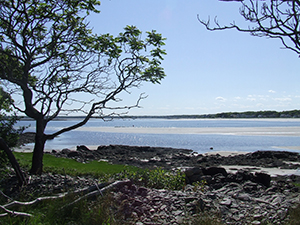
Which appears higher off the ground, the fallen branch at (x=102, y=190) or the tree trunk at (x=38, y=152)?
the tree trunk at (x=38, y=152)

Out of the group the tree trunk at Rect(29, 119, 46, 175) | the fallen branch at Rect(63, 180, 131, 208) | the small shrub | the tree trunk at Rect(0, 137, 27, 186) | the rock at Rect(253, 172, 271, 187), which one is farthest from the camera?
the rock at Rect(253, 172, 271, 187)

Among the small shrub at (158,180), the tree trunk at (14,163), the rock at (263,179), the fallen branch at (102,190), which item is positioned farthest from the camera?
the rock at (263,179)

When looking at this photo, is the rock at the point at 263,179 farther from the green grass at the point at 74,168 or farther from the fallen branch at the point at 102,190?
the fallen branch at the point at 102,190

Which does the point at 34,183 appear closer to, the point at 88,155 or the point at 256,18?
the point at 256,18

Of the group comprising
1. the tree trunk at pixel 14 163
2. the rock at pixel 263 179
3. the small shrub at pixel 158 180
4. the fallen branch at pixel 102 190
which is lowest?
the rock at pixel 263 179

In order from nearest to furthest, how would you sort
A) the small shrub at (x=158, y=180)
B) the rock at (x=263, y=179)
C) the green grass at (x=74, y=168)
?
the small shrub at (x=158, y=180) < the rock at (x=263, y=179) < the green grass at (x=74, y=168)

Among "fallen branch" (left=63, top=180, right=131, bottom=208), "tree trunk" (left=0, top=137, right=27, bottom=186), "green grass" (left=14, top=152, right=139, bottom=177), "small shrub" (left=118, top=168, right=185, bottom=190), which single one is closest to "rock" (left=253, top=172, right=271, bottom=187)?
"small shrub" (left=118, top=168, right=185, bottom=190)

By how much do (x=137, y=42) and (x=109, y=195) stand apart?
7411 mm

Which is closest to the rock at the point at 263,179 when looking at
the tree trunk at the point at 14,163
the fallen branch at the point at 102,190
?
the fallen branch at the point at 102,190

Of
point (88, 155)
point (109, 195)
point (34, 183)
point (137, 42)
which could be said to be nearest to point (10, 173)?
point (34, 183)

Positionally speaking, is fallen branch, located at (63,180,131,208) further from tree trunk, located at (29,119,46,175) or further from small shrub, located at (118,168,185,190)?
tree trunk, located at (29,119,46,175)

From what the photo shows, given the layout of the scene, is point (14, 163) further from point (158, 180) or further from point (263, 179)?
point (263, 179)

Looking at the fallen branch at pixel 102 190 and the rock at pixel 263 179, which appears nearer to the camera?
the fallen branch at pixel 102 190

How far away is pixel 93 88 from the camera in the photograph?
1382cm
